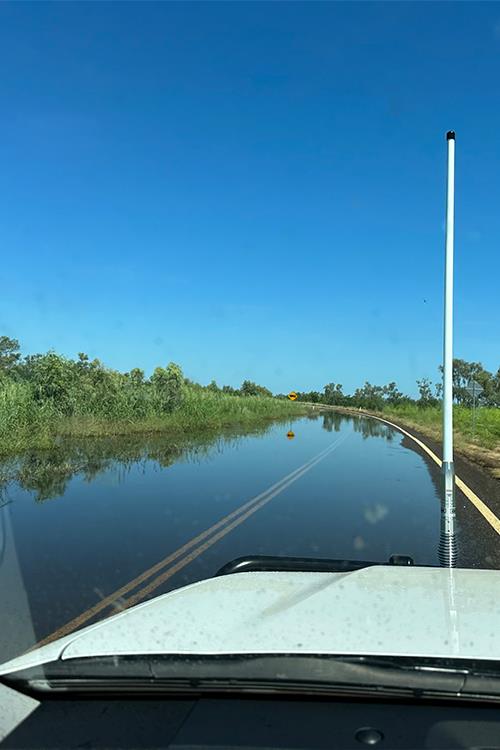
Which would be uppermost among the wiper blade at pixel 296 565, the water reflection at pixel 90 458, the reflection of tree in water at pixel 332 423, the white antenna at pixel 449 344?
the white antenna at pixel 449 344

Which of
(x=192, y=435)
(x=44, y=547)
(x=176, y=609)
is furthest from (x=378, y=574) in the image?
(x=192, y=435)

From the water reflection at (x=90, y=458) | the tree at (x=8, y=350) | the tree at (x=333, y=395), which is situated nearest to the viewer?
the water reflection at (x=90, y=458)

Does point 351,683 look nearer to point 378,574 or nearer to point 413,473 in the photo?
point 378,574

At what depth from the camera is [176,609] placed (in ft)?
9.60

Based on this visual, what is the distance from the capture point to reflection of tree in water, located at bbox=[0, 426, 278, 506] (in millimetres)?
12719

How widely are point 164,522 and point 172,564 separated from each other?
2377mm

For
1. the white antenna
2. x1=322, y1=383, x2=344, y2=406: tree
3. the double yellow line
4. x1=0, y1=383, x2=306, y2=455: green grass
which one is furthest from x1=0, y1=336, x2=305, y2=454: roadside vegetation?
x1=322, y1=383, x2=344, y2=406: tree

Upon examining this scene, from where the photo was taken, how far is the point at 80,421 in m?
23.6

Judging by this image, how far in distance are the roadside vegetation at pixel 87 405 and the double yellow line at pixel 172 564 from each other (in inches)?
356

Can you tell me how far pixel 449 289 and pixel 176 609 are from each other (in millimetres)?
4182

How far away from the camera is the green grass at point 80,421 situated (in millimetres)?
19016

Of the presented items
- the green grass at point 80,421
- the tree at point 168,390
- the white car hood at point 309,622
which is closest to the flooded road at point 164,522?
the white car hood at point 309,622

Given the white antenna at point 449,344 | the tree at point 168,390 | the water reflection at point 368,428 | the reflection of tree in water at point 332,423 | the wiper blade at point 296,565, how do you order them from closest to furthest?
the wiper blade at point 296,565, the white antenna at point 449,344, the tree at point 168,390, the water reflection at point 368,428, the reflection of tree in water at point 332,423

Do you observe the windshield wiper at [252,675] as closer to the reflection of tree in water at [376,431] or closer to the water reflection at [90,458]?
the water reflection at [90,458]
